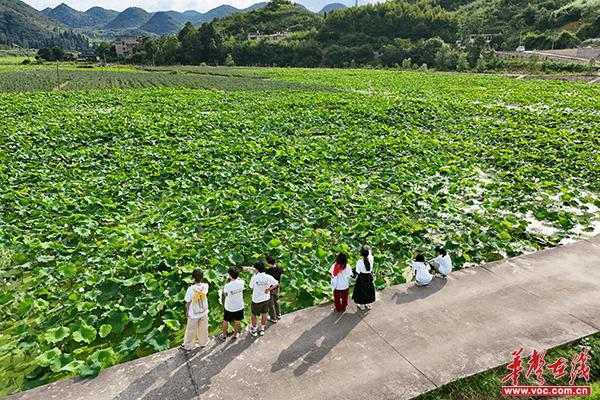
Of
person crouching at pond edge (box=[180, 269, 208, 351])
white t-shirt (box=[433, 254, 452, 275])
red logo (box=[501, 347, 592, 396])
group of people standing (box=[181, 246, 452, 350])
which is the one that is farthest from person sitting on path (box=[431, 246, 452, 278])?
person crouching at pond edge (box=[180, 269, 208, 351])

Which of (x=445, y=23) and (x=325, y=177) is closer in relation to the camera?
(x=325, y=177)

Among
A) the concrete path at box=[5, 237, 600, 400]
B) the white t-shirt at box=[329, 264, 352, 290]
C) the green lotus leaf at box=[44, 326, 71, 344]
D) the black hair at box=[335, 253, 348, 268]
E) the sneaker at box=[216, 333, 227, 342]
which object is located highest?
the black hair at box=[335, 253, 348, 268]

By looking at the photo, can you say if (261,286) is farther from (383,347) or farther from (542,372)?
(542,372)

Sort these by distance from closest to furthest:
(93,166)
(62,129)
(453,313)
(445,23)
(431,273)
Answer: (453,313), (431,273), (93,166), (62,129), (445,23)

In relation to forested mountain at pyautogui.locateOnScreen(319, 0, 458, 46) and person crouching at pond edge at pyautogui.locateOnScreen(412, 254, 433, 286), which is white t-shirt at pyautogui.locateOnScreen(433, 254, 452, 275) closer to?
person crouching at pond edge at pyautogui.locateOnScreen(412, 254, 433, 286)

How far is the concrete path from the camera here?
3756mm

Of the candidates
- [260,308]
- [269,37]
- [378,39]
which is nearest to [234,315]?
[260,308]

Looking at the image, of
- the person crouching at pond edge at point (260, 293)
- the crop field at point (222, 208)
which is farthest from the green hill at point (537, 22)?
the person crouching at pond edge at point (260, 293)

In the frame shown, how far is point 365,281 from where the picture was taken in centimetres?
484

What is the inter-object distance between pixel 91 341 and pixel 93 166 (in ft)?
25.8

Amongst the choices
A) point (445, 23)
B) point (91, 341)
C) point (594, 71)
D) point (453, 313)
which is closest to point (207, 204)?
point (91, 341)

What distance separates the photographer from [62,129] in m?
15.3

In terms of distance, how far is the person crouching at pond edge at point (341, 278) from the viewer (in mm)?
4734

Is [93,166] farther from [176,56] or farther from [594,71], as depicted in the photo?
[176,56]
